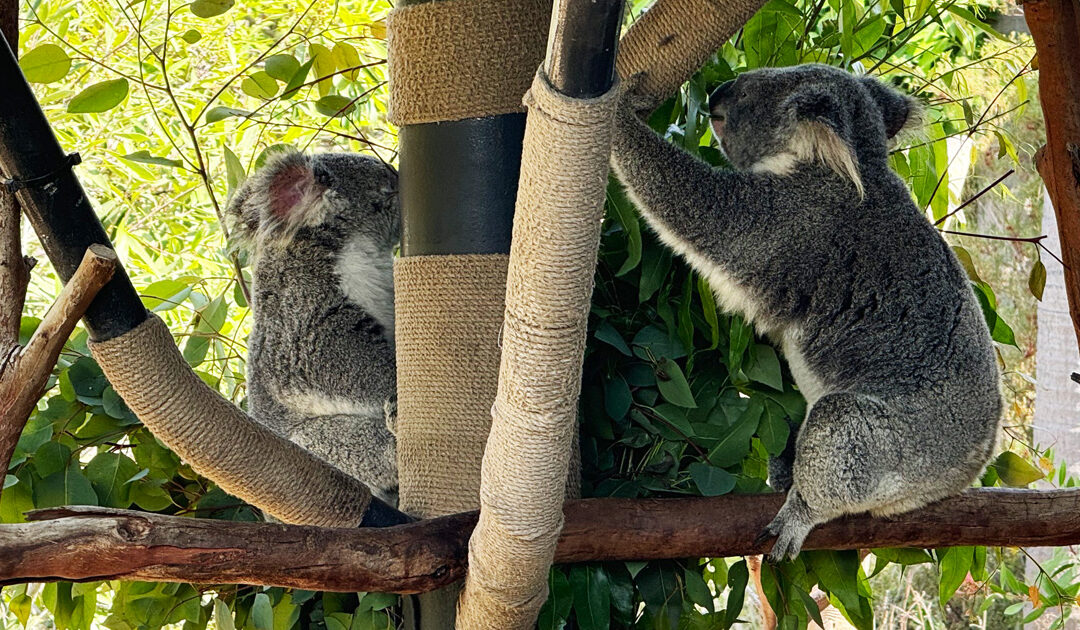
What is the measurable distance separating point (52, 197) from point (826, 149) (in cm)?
143

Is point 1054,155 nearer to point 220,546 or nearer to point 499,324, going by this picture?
point 499,324

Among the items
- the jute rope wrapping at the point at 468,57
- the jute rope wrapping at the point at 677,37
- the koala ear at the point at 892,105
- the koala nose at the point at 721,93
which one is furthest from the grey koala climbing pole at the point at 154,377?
the koala ear at the point at 892,105

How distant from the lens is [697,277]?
209 cm

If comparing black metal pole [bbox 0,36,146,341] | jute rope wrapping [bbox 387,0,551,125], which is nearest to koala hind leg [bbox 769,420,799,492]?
jute rope wrapping [bbox 387,0,551,125]

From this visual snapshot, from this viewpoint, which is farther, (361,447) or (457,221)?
(361,447)

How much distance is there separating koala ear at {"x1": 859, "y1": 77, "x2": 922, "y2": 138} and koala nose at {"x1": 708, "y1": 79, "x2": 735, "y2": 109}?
32 centimetres

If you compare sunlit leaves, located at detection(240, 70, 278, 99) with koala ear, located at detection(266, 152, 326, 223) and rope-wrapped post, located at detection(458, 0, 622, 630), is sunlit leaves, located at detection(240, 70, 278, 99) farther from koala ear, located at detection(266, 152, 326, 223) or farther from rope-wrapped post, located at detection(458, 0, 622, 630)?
rope-wrapped post, located at detection(458, 0, 622, 630)

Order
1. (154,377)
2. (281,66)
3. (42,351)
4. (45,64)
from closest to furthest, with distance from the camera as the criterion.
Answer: (42,351)
(154,377)
(45,64)
(281,66)

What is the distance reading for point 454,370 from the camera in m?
1.77

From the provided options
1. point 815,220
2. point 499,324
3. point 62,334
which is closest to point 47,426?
point 62,334

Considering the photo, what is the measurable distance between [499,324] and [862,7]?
128cm

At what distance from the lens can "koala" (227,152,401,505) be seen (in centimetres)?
226

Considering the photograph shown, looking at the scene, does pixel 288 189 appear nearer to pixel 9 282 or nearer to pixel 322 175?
pixel 322 175

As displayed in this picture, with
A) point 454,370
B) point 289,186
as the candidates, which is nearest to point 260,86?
point 289,186
